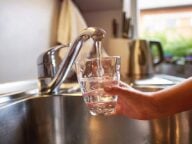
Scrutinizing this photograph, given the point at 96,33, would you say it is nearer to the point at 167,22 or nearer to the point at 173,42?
the point at 173,42

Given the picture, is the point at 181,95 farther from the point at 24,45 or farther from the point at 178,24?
the point at 178,24

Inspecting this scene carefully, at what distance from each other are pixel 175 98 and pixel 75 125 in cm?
32

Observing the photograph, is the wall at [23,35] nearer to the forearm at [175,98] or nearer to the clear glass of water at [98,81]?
the clear glass of water at [98,81]

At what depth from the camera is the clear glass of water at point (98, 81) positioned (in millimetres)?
560

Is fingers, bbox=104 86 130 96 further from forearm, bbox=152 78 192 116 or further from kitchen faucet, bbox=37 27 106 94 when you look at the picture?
kitchen faucet, bbox=37 27 106 94

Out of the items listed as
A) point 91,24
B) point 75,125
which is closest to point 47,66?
point 75,125

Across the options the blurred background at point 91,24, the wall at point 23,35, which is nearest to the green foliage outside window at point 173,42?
the blurred background at point 91,24

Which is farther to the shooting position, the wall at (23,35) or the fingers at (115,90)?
the wall at (23,35)

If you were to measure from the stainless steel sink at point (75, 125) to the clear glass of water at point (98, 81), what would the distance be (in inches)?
7.7

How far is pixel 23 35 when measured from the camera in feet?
3.28

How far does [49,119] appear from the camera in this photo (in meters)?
0.79

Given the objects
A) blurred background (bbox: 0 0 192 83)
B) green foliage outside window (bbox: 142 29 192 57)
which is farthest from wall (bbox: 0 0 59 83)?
green foliage outside window (bbox: 142 29 192 57)

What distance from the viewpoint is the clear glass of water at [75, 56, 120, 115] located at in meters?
0.56

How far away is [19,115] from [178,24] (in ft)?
6.24
